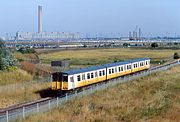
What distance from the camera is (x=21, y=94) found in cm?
3594

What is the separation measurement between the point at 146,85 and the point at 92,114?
1828cm

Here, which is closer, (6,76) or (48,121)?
(48,121)

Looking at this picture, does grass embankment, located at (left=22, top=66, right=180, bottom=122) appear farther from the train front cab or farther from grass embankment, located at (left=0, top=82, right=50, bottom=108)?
grass embankment, located at (left=0, top=82, right=50, bottom=108)

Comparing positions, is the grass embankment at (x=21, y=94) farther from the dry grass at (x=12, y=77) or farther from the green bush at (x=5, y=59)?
the green bush at (x=5, y=59)

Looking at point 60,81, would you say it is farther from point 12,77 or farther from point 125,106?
point 12,77

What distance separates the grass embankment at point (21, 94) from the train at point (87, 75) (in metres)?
1.98

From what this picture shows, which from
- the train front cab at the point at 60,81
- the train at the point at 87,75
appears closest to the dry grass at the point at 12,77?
the train at the point at 87,75

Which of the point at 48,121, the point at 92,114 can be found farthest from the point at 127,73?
the point at 48,121

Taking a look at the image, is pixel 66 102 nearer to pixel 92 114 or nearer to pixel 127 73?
pixel 92 114

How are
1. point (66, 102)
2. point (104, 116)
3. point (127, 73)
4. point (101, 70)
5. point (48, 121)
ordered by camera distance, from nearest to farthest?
point (48, 121) < point (104, 116) < point (66, 102) < point (101, 70) < point (127, 73)

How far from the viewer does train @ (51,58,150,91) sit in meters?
35.6

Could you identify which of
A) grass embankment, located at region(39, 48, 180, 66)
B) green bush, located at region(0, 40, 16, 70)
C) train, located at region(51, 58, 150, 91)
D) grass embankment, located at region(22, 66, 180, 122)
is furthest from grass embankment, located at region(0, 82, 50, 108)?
grass embankment, located at region(39, 48, 180, 66)

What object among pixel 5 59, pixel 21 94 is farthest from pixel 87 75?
pixel 5 59

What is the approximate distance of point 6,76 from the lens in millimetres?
45156
